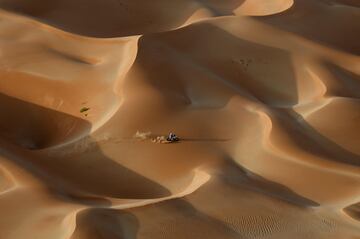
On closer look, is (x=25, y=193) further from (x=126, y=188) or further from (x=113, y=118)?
(x=113, y=118)

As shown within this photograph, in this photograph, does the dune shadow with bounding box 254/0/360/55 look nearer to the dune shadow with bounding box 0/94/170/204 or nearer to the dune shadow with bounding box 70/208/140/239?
the dune shadow with bounding box 0/94/170/204

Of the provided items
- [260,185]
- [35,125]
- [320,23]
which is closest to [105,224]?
[260,185]

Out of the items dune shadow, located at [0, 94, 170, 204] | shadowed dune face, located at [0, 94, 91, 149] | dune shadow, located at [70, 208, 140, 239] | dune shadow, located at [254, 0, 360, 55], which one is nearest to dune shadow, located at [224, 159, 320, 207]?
dune shadow, located at [0, 94, 170, 204]

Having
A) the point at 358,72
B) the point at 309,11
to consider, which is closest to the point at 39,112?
the point at 358,72

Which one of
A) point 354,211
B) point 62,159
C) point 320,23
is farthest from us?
point 320,23

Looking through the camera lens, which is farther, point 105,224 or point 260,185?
point 260,185

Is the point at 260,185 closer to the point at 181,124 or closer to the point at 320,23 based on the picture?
the point at 181,124

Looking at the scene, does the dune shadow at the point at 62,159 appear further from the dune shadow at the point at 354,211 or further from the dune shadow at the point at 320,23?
the dune shadow at the point at 320,23
